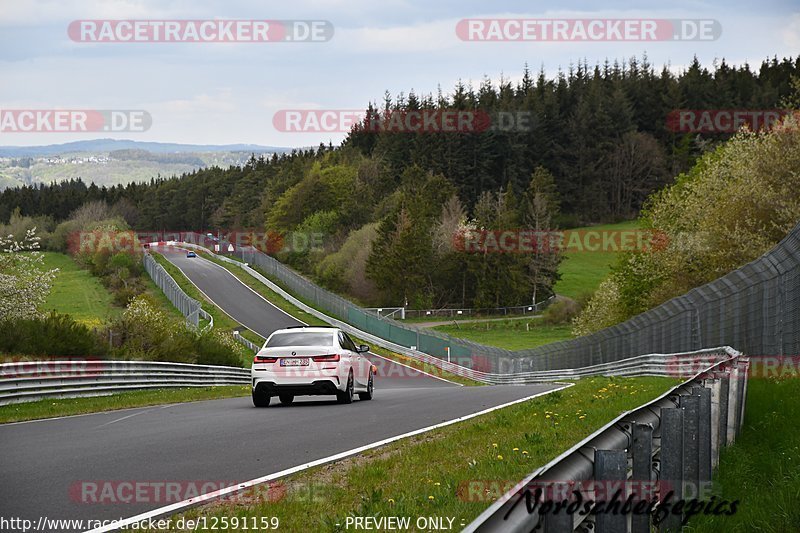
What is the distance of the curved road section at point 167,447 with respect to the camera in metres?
8.49

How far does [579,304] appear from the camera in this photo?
105 metres

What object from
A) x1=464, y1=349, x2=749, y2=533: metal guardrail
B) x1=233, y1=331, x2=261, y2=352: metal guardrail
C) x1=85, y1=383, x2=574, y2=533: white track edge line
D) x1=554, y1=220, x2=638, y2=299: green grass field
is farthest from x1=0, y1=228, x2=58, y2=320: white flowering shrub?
x1=554, y1=220, x2=638, y2=299: green grass field

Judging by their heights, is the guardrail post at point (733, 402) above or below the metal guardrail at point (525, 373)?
above

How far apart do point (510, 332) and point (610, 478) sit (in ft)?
314

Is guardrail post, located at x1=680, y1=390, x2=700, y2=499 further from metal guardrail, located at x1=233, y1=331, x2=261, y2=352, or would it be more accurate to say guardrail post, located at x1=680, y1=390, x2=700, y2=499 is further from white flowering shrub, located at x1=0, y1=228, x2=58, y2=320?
metal guardrail, located at x1=233, y1=331, x2=261, y2=352

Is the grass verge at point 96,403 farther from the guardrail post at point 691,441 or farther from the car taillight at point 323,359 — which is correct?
the guardrail post at point 691,441

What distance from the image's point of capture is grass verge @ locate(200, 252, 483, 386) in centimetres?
5972

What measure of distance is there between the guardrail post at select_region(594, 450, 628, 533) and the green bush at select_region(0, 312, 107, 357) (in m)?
24.0

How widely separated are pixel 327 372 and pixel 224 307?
67.7 m

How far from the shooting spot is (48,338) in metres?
27.8

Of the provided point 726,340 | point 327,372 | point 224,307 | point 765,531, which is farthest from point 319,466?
point 224,307

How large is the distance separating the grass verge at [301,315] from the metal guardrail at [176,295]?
7732mm

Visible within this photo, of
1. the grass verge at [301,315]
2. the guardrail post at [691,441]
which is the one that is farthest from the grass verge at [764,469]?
the grass verge at [301,315]

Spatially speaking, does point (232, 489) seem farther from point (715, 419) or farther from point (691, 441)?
point (715, 419)
